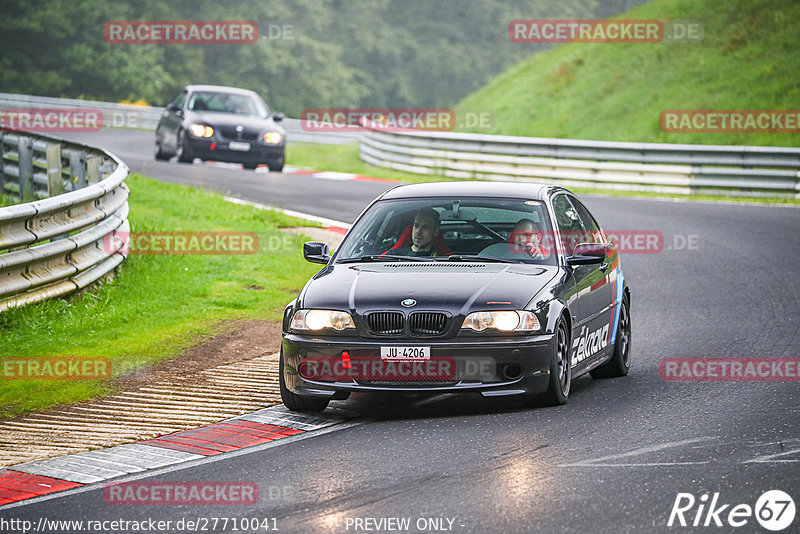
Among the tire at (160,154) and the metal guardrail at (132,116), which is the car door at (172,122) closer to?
the tire at (160,154)

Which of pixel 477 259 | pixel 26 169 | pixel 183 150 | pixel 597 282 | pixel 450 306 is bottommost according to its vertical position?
pixel 183 150

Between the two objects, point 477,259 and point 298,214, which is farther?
point 298,214

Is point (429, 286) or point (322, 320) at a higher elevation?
point (429, 286)

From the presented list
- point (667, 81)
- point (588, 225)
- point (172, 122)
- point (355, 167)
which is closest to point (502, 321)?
point (588, 225)

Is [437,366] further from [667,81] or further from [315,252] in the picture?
[667,81]

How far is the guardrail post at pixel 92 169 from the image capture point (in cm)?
1678

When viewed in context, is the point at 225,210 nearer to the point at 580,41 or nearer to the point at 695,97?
the point at 695,97

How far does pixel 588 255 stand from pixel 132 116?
3998cm

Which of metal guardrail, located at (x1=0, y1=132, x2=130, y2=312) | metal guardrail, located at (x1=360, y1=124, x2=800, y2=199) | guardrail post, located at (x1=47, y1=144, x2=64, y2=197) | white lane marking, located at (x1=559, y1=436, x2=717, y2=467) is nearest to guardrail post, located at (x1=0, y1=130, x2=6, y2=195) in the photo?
guardrail post, located at (x1=47, y1=144, x2=64, y2=197)

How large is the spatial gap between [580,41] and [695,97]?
35.3ft

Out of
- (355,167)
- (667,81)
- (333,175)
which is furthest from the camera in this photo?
(667,81)

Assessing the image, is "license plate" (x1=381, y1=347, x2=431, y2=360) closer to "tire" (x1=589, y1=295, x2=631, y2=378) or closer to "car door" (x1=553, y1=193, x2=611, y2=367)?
"car door" (x1=553, y1=193, x2=611, y2=367)

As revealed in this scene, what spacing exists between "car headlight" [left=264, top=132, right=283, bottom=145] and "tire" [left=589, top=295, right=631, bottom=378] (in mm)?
17883

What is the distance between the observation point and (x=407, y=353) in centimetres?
848
